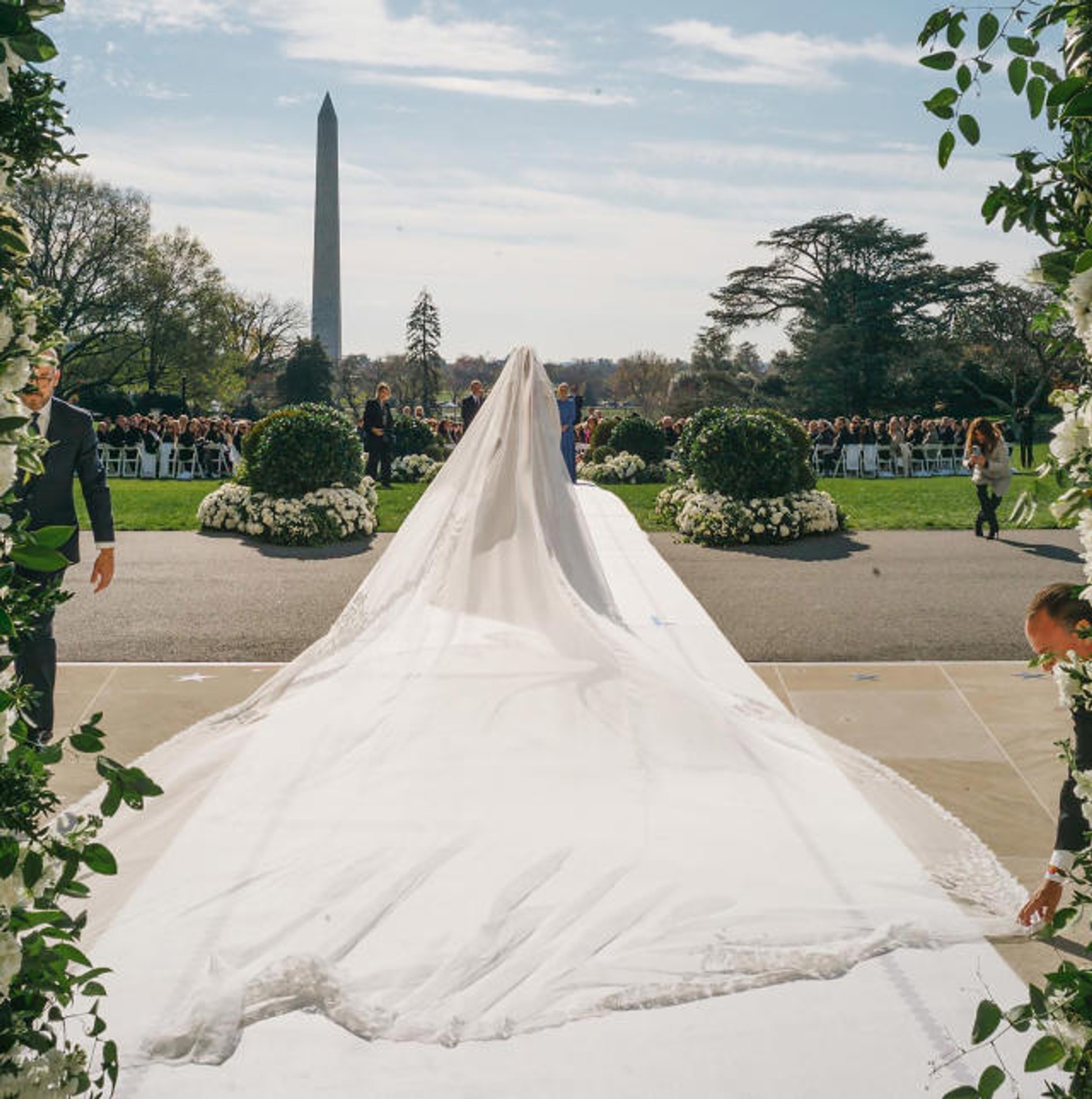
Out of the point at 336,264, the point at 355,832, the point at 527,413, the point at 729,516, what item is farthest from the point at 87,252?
the point at 355,832

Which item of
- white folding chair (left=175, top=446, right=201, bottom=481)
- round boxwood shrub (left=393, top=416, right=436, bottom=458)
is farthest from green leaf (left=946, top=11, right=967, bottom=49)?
white folding chair (left=175, top=446, right=201, bottom=481)

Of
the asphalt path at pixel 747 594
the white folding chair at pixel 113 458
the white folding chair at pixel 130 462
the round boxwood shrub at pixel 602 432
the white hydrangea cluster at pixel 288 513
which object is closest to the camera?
the asphalt path at pixel 747 594

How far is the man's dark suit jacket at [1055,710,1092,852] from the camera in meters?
3.95

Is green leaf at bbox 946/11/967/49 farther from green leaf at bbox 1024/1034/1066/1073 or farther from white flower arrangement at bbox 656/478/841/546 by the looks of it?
white flower arrangement at bbox 656/478/841/546

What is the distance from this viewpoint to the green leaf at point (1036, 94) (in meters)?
1.95

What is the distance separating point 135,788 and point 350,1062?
1791 millimetres

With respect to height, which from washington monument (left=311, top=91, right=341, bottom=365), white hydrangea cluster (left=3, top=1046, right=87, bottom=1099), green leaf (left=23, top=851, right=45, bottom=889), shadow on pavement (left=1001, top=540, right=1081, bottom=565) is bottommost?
shadow on pavement (left=1001, top=540, right=1081, bottom=565)

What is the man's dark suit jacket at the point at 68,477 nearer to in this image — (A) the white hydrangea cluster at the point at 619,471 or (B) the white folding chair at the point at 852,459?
(A) the white hydrangea cluster at the point at 619,471

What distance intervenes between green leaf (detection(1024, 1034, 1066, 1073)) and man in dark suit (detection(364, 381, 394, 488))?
2078 centimetres

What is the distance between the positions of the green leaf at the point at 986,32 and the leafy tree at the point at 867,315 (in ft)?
158

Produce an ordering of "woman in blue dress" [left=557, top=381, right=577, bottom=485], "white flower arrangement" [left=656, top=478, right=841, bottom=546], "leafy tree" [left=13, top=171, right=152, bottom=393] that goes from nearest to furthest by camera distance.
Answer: "white flower arrangement" [left=656, top=478, right=841, bottom=546] < "woman in blue dress" [left=557, top=381, right=577, bottom=485] < "leafy tree" [left=13, top=171, right=152, bottom=393]

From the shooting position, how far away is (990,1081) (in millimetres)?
1732

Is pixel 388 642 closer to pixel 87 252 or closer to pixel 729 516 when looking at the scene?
pixel 729 516

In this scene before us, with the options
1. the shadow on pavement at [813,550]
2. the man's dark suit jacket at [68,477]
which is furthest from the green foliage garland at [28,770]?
the shadow on pavement at [813,550]
